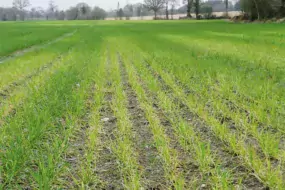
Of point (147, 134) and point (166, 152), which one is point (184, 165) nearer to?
point (166, 152)

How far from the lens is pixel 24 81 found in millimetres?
9445

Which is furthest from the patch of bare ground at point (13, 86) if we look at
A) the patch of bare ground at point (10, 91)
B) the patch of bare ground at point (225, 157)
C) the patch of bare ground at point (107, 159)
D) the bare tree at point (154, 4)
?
the bare tree at point (154, 4)

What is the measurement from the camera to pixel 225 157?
4023 mm

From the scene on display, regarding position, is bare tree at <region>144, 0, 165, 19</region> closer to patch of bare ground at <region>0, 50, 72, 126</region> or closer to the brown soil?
patch of bare ground at <region>0, 50, 72, 126</region>

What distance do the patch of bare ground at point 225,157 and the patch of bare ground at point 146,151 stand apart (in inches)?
28.2

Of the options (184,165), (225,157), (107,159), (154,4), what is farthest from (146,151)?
(154,4)

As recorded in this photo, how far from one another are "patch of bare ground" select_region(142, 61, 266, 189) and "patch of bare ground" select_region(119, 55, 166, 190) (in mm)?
716

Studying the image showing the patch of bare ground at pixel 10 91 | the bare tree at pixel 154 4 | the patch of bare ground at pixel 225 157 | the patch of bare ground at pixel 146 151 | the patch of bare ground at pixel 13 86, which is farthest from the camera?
the bare tree at pixel 154 4

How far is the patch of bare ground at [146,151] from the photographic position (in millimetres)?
3572

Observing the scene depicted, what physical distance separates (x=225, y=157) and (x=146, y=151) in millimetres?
1009

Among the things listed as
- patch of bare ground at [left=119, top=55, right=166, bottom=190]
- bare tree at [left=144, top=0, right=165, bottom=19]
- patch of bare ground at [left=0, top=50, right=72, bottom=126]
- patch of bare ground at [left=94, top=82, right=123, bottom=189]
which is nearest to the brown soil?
patch of bare ground at [left=119, top=55, right=166, bottom=190]

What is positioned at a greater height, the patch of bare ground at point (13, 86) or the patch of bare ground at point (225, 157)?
the patch of bare ground at point (13, 86)

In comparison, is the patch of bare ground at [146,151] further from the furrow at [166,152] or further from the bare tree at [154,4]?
the bare tree at [154,4]

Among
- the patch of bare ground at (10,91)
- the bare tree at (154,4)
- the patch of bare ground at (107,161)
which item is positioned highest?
the bare tree at (154,4)
